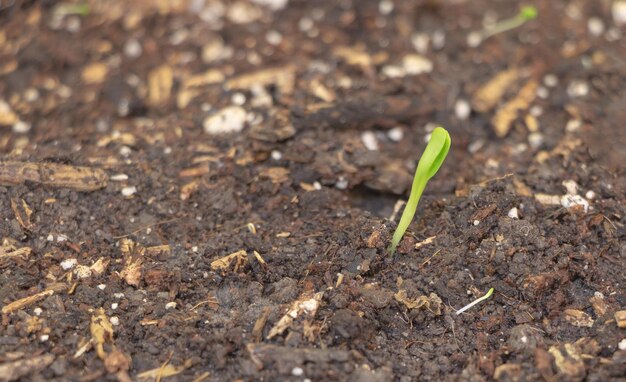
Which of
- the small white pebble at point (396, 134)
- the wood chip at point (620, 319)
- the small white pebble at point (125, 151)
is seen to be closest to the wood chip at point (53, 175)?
the small white pebble at point (125, 151)

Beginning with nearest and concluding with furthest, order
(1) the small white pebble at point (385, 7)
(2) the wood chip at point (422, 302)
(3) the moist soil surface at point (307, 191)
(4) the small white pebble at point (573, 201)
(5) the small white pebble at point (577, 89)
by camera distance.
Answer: (3) the moist soil surface at point (307, 191)
(2) the wood chip at point (422, 302)
(4) the small white pebble at point (573, 201)
(5) the small white pebble at point (577, 89)
(1) the small white pebble at point (385, 7)

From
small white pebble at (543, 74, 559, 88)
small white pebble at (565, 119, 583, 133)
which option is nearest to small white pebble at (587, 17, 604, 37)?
small white pebble at (543, 74, 559, 88)

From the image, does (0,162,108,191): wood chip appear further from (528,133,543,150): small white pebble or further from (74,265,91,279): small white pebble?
(528,133,543,150): small white pebble

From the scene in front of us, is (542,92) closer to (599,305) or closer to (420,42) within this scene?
(420,42)

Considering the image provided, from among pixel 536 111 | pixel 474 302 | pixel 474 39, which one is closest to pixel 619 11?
pixel 474 39

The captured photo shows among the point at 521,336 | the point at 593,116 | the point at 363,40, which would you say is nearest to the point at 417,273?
the point at 521,336

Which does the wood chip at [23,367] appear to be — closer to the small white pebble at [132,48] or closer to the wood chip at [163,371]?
the wood chip at [163,371]
